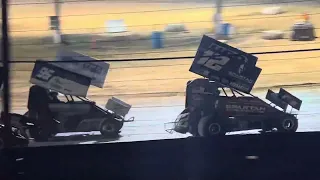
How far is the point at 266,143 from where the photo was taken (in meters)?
1.55

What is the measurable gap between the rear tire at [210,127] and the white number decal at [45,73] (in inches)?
17.1

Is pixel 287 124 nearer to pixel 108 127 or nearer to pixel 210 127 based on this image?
pixel 210 127

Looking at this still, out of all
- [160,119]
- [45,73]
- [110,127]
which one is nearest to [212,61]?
[160,119]

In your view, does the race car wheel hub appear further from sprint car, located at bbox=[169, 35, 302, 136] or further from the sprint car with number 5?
the sprint car with number 5

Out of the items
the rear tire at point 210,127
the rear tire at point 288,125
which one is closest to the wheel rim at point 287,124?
the rear tire at point 288,125

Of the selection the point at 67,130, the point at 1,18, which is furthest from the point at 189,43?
the point at 1,18

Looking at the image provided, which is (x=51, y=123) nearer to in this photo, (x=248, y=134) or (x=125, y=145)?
(x=125, y=145)

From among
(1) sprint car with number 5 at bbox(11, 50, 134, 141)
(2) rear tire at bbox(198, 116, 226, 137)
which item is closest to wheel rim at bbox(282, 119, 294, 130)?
(2) rear tire at bbox(198, 116, 226, 137)

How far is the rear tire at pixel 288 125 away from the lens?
5.34ft

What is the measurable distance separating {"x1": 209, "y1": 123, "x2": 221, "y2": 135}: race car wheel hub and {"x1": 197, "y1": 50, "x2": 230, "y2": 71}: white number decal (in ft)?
0.52

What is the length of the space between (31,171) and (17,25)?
0.38 meters

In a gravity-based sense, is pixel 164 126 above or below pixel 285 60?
below

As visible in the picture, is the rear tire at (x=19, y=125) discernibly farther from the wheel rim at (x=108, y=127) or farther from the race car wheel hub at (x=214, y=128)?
the race car wheel hub at (x=214, y=128)

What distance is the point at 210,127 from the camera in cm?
159
